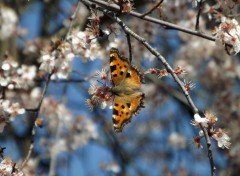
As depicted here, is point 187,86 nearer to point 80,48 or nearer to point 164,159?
point 80,48

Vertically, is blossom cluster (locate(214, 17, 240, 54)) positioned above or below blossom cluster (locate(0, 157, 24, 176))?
above

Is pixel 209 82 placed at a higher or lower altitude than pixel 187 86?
higher

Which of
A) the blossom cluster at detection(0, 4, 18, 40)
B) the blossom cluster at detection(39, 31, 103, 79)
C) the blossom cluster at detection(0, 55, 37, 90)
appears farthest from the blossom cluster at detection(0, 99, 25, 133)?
the blossom cluster at detection(0, 4, 18, 40)

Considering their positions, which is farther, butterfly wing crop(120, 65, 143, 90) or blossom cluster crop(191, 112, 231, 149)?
butterfly wing crop(120, 65, 143, 90)

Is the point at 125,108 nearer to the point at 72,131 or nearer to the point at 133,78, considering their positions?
the point at 133,78

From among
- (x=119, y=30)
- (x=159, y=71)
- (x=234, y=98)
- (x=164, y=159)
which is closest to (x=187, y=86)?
(x=159, y=71)

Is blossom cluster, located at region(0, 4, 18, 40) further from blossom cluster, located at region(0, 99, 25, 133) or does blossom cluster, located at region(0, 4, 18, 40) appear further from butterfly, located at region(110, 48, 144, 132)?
butterfly, located at region(110, 48, 144, 132)

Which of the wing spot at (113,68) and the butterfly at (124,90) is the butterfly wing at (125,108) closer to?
the butterfly at (124,90)
